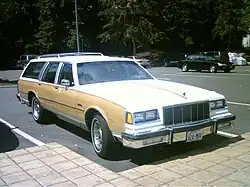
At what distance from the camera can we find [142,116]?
5215 millimetres

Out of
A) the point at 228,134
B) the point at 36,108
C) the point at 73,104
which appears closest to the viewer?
the point at 73,104

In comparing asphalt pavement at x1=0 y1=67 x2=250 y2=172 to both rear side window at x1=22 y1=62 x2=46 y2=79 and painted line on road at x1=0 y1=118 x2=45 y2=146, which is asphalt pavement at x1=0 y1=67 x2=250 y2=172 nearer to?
painted line on road at x1=0 y1=118 x2=45 y2=146

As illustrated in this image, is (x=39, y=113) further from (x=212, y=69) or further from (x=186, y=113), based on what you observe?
(x=212, y=69)

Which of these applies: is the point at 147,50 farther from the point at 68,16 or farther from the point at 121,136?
the point at 121,136

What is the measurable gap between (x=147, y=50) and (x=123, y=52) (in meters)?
3.24

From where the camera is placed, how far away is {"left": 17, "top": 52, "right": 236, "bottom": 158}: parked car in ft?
17.2

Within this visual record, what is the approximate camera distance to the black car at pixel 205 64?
26250mm

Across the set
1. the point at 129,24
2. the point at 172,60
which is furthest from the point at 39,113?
the point at 172,60

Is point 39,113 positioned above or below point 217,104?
below

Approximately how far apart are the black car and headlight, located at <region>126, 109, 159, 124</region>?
21992 mm

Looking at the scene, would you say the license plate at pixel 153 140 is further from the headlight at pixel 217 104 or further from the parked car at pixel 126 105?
the headlight at pixel 217 104

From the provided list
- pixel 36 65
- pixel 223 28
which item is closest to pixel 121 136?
pixel 36 65

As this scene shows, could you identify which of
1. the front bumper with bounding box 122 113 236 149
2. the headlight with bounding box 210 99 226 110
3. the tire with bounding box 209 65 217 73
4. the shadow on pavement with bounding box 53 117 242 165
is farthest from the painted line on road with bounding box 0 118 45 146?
the tire with bounding box 209 65 217 73

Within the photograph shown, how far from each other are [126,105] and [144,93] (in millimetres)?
604
